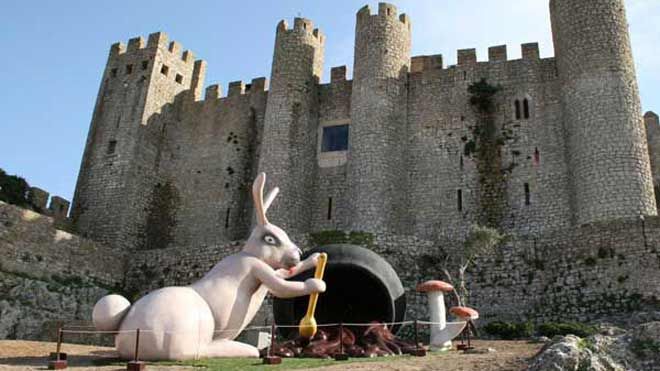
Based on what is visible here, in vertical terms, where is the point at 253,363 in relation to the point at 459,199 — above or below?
below

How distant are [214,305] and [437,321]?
181 inches

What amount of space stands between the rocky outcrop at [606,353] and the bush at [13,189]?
1037 inches

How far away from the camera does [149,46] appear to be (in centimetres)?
3153

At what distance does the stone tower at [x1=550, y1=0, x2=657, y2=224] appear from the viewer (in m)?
21.2

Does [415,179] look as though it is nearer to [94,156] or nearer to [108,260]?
[108,260]

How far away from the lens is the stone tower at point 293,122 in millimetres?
26312

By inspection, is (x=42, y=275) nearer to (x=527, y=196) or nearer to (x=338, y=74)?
(x=338, y=74)

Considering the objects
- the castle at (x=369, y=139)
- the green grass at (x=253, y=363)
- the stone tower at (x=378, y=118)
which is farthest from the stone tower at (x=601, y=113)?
the green grass at (x=253, y=363)

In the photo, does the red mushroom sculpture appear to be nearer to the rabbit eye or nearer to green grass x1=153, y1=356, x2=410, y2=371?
green grass x1=153, y1=356, x2=410, y2=371

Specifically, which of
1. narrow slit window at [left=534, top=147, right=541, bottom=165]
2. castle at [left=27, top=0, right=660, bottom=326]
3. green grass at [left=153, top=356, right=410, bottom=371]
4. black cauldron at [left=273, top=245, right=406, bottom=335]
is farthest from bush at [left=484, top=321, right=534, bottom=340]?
narrow slit window at [left=534, top=147, right=541, bottom=165]

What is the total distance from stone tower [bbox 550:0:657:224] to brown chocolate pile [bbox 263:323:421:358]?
13292mm

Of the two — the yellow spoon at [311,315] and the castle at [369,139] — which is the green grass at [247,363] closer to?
the yellow spoon at [311,315]

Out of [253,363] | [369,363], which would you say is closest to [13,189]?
[253,363]

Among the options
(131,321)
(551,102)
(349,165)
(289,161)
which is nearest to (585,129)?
(551,102)
